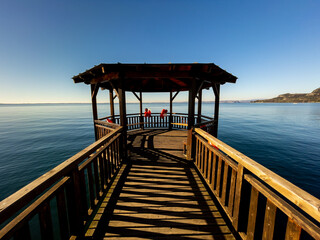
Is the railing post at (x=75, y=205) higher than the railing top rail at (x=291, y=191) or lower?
lower

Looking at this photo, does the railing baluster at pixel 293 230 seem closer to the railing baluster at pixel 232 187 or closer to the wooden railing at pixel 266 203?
the wooden railing at pixel 266 203

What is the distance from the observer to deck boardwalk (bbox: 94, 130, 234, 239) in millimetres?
2383

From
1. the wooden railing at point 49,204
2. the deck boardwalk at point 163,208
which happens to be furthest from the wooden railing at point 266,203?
the wooden railing at point 49,204

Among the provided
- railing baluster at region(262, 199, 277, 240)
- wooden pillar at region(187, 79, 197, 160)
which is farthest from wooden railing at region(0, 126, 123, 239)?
wooden pillar at region(187, 79, 197, 160)

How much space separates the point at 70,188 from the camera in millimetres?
2012

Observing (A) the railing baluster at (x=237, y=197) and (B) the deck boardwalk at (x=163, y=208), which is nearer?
(A) the railing baluster at (x=237, y=197)

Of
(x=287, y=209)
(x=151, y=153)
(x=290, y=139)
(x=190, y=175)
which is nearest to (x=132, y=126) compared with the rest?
(x=151, y=153)

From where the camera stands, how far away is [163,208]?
9.52 feet

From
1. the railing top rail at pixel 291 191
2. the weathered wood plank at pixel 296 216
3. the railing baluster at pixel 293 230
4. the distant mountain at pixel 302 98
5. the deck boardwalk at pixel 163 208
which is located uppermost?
the distant mountain at pixel 302 98

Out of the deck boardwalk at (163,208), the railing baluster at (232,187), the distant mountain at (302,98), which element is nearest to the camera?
the railing baluster at (232,187)

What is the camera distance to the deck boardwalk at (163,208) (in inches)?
93.8

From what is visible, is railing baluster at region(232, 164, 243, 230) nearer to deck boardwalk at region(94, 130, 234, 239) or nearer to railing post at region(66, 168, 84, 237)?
deck boardwalk at region(94, 130, 234, 239)

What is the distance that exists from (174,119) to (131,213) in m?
9.15

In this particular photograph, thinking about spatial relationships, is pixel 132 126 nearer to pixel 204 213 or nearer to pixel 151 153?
pixel 151 153
